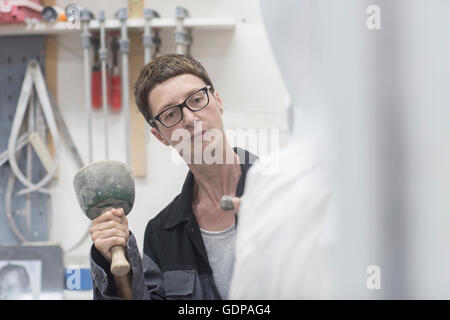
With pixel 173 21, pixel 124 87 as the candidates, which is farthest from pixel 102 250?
pixel 173 21

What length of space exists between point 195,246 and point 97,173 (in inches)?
5.6

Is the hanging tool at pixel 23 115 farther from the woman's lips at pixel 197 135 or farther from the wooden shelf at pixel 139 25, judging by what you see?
the woman's lips at pixel 197 135

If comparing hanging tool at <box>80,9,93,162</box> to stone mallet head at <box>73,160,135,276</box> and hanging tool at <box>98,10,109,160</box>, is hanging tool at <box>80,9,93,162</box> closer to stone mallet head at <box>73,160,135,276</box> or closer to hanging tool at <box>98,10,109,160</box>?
hanging tool at <box>98,10,109,160</box>

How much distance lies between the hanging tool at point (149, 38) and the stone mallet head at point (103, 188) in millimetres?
193

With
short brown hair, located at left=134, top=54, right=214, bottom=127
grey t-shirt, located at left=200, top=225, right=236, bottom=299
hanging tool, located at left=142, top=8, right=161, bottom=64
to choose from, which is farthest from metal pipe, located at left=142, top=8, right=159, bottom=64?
grey t-shirt, located at left=200, top=225, right=236, bottom=299

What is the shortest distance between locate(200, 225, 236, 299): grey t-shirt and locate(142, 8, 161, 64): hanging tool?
0.27m

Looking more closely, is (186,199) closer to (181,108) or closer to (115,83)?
(181,108)

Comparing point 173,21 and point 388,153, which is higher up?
point 173,21

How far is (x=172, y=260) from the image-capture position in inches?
25.3

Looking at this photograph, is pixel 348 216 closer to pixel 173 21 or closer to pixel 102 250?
pixel 102 250

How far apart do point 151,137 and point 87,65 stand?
21 centimetres

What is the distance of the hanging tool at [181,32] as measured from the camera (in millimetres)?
748

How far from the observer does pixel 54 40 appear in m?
0.81

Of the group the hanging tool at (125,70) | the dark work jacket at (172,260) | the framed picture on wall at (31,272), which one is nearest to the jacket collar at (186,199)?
the dark work jacket at (172,260)
